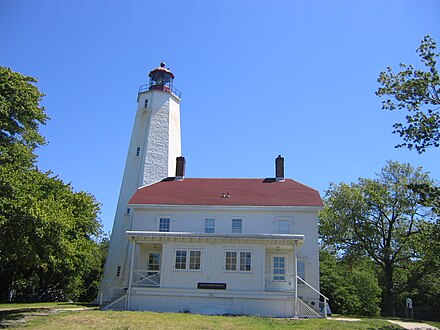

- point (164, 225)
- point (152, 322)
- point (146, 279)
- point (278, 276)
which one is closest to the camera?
point (152, 322)

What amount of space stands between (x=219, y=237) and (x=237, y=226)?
4.19m

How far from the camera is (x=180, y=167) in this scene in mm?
30719

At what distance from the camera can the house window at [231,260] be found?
21844 mm

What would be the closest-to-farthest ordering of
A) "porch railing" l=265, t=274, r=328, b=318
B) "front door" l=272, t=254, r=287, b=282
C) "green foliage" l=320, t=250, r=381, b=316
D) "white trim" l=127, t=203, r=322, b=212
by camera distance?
"porch railing" l=265, t=274, r=328, b=318
"front door" l=272, t=254, r=287, b=282
"white trim" l=127, t=203, r=322, b=212
"green foliage" l=320, t=250, r=381, b=316

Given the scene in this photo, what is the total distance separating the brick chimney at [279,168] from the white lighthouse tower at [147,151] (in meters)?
7.59

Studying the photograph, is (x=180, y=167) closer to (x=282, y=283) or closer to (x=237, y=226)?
(x=237, y=226)

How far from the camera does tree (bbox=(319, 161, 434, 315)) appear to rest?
1126 inches

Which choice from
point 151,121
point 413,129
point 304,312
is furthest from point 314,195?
point 151,121

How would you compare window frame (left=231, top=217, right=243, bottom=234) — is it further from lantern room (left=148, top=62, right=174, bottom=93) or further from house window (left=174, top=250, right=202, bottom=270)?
lantern room (left=148, top=62, right=174, bottom=93)

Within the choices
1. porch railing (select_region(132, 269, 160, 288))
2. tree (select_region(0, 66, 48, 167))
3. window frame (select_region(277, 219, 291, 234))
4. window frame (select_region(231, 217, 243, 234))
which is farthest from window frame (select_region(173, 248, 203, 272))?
tree (select_region(0, 66, 48, 167))

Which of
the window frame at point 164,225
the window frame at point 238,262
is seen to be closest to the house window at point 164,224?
the window frame at point 164,225

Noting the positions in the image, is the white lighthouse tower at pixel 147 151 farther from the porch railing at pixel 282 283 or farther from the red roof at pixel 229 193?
the porch railing at pixel 282 283

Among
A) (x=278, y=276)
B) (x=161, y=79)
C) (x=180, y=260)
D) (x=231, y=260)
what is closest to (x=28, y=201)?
(x=180, y=260)

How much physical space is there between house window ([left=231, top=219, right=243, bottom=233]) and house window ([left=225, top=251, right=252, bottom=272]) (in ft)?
12.2
